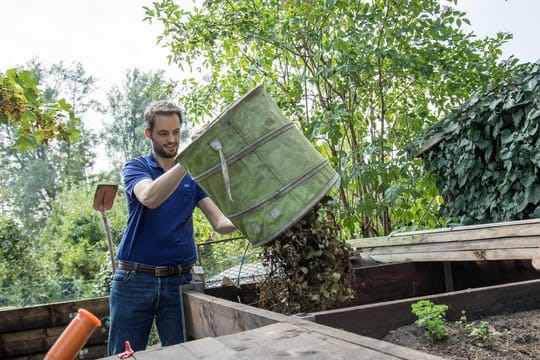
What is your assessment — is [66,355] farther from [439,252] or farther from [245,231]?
[439,252]

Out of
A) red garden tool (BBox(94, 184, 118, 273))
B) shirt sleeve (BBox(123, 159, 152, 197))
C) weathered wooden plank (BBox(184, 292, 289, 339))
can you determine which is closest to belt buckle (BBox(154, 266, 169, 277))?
weathered wooden plank (BBox(184, 292, 289, 339))

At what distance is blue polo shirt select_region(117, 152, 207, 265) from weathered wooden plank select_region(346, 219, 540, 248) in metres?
1.10

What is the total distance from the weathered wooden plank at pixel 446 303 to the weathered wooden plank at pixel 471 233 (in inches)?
15.5

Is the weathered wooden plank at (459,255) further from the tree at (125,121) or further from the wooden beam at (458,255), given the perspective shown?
the tree at (125,121)

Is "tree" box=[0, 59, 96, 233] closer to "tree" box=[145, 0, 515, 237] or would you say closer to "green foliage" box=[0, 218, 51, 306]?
"green foliage" box=[0, 218, 51, 306]

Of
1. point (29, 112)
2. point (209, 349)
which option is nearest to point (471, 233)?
point (209, 349)

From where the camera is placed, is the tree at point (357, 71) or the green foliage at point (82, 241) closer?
the tree at point (357, 71)

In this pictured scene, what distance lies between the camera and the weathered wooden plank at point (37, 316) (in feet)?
13.4

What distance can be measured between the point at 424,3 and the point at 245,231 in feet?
9.44

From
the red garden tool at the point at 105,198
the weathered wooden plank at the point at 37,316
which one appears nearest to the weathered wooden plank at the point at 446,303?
the weathered wooden plank at the point at 37,316

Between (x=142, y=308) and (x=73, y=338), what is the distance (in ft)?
5.15

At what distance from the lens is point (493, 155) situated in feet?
11.8

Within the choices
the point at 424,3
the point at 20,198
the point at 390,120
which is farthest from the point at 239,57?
the point at 20,198

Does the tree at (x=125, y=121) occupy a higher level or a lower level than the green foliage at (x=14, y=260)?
higher
